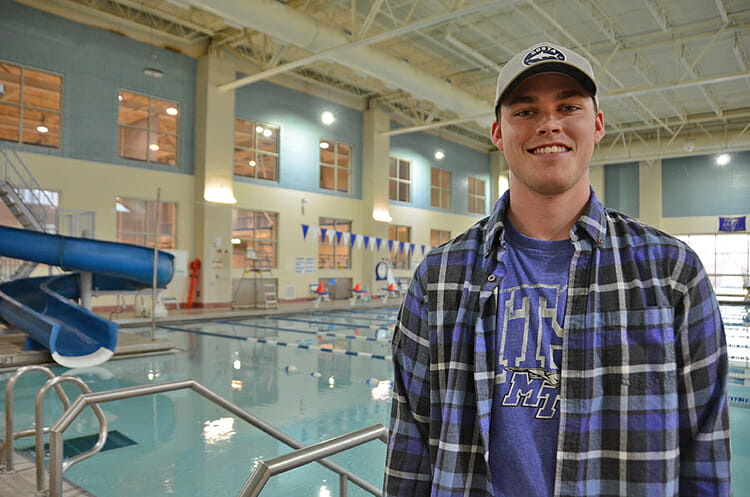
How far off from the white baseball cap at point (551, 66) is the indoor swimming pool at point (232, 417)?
9.57ft

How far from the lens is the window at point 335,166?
61.0 feet

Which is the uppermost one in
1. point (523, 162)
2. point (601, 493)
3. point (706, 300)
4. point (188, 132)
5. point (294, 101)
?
point (294, 101)

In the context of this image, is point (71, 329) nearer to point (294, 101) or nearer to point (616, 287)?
point (616, 287)

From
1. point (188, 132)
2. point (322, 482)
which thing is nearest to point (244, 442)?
point (322, 482)

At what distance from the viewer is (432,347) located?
120 centimetres

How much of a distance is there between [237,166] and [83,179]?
14.7 ft

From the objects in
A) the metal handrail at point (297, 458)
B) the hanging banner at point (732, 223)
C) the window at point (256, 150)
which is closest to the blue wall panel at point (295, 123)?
the window at point (256, 150)

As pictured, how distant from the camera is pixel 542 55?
1.16 metres

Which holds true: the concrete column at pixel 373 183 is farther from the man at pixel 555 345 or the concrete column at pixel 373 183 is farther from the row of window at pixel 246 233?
the man at pixel 555 345

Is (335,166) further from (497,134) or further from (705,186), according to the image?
(497,134)

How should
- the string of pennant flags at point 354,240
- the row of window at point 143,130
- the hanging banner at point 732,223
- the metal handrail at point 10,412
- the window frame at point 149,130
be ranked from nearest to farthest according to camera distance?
1. the metal handrail at point 10,412
2. the row of window at point 143,130
3. the window frame at point 149,130
4. the string of pennant flags at point 354,240
5. the hanging banner at point 732,223

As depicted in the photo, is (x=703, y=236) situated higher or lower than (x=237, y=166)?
lower

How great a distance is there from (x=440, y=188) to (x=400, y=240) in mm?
3441

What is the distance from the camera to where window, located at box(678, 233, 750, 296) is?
23500 mm
